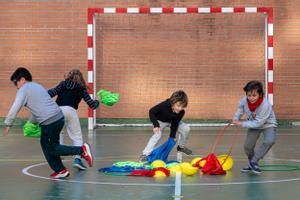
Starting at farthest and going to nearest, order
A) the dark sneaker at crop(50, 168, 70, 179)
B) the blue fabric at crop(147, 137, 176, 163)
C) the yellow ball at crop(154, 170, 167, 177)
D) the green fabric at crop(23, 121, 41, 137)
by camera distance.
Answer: the blue fabric at crop(147, 137, 176, 163)
the green fabric at crop(23, 121, 41, 137)
the yellow ball at crop(154, 170, 167, 177)
the dark sneaker at crop(50, 168, 70, 179)

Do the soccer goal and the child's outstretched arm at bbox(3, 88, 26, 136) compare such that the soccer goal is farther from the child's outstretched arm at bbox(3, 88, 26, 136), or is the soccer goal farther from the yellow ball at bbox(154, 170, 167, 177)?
the child's outstretched arm at bbox(3, 88, 26, 136)

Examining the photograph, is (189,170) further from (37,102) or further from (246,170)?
(37,102)

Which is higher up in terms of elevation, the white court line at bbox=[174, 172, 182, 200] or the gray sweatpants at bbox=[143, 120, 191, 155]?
the gray sweatpants at bbox=[143, 120, 191, 155]

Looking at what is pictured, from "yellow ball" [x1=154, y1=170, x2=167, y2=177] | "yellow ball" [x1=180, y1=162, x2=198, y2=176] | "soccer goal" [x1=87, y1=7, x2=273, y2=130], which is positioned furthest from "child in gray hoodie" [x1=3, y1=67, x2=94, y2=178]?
"soccer goal" [x1=87, y1=7, x2=273, y2=130]

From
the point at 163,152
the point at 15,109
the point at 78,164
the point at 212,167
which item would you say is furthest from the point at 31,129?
the point at 212,167

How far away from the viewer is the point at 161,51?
2138 cm

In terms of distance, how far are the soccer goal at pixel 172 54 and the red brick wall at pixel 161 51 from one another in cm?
3

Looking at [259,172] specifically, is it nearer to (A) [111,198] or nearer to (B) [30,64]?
(A) [111,198]

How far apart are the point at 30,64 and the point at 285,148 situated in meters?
8.68

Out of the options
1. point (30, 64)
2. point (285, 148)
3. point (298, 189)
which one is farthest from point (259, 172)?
point (30, 64)

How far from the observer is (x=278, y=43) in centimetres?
2141

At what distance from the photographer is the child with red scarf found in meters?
11.8

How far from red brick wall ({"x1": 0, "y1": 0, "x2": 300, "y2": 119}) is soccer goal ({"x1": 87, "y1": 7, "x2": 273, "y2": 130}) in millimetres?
28

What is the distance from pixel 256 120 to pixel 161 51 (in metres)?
9.72
